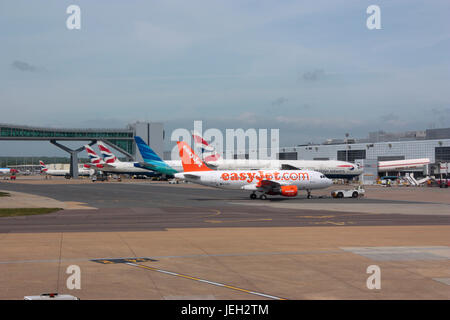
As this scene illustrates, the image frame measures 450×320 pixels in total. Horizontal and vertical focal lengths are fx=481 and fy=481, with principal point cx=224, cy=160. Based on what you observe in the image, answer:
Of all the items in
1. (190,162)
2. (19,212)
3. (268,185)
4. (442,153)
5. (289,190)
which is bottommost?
(19,212)

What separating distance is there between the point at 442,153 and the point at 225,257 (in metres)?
150

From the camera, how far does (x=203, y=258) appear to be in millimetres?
20453

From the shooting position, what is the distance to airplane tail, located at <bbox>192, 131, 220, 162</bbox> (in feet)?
345

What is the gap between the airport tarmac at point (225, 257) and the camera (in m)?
14.9

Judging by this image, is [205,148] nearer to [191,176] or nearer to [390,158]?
[191,176]

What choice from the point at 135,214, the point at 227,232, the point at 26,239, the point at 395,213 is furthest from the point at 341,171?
the point at 26,239

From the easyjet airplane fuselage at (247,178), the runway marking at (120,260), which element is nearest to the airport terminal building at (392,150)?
the easyjet airplane fuselage at (247,178)

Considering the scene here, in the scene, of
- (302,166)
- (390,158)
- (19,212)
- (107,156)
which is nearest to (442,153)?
(390,158)

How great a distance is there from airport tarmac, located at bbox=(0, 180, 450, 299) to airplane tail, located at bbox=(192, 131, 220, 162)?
68.2 m

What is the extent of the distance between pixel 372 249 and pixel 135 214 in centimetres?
2351

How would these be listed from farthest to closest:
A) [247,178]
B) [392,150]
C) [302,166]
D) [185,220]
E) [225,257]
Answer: [392,150]
[302,166]
[247,178]
[185,220]
[225,257]

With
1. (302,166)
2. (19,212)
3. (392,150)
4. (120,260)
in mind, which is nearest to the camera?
(120,260)

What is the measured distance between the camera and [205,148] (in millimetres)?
112500
